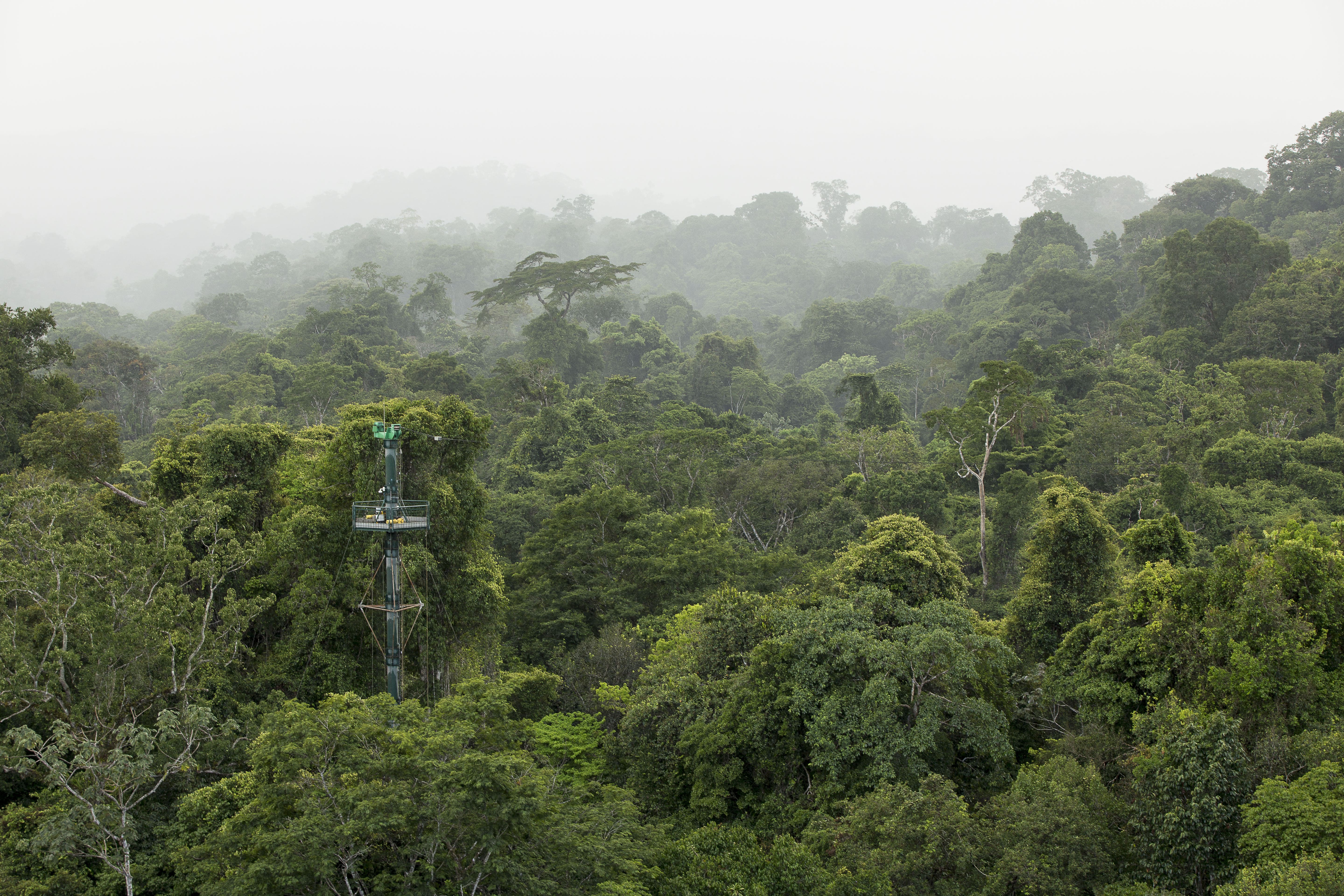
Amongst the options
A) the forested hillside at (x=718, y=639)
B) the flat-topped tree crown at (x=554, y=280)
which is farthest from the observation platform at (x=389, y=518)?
the flat-topped tree crown at (x=554, y=280)

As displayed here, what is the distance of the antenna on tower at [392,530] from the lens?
48.7ft

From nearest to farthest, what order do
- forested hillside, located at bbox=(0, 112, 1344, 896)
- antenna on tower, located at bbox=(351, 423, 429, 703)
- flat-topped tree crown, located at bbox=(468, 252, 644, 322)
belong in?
forested hillside, located at bbox=(0, 112, 1344, 896), antenna on tower, located at bbox=(351, 423, 429, 703), flat-topped tree crown, located at bbox=(468, 252, 644, 322)

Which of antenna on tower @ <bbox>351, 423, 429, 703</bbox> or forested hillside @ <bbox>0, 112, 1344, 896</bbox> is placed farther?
antenna on tower @ <bbox>351, 423, 429, 703</bbox>

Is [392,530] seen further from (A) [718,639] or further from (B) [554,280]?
(B) [554,280]

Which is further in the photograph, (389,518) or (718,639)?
(718,639)

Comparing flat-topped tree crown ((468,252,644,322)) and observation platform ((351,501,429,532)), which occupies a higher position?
flat-topped tree crown ((468,252,644,322))

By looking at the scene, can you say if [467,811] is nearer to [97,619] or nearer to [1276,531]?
[97,619]

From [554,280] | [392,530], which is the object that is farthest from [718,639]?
Result: [554,280]

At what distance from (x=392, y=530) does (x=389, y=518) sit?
27cm

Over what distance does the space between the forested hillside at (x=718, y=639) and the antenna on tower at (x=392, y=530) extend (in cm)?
69

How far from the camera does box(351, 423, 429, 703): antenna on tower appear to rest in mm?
14852

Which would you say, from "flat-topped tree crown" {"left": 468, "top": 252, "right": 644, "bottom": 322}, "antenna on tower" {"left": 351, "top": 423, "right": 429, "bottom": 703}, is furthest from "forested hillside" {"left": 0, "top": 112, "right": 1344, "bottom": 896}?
"flat-topped tree crown" {"left": 468, "top": 252, "right": 644, "bottom": 322}

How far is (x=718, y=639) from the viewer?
54.9 ft

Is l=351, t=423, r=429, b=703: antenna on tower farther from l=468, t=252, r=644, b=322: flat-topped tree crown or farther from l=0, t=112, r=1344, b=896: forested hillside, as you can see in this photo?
l=468, t=252, r=644, b=322: flat-topped tree crown
